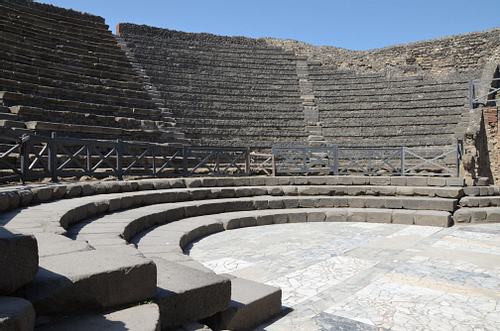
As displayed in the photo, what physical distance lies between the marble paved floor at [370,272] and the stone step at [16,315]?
70.0 inches

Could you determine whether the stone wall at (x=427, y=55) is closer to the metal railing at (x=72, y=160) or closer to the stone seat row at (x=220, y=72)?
the stone seat row at (x=220, y=72)

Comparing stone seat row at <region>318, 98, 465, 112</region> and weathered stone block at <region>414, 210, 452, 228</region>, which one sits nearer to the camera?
weathered stone block at <region>414, 210, 452, 228</region>

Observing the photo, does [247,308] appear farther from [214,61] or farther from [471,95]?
[214,61]

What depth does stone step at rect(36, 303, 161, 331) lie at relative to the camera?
1929mm

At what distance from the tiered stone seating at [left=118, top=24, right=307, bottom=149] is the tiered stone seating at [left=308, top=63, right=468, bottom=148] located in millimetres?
1388

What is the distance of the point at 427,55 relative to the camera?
18500mm

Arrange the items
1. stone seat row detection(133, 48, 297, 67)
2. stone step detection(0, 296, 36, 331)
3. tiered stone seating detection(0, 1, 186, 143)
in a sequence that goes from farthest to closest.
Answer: stone seat row detection(133, 48, 297, 67) < tiered stone seating detection(0, 1, 186, 143) < stone step detection(0, 296, 36, 331)

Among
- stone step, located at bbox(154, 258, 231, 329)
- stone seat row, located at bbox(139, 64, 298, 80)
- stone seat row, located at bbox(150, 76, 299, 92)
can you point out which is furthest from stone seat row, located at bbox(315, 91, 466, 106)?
stone step, located at bbox(154, 258, 231, 329)

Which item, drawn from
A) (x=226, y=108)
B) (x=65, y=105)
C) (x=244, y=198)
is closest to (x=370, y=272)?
(x=244, y=198)

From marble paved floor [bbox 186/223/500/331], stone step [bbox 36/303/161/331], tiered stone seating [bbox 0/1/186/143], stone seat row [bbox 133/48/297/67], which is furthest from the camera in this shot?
stone seat row [bbox 133/48/297/67]

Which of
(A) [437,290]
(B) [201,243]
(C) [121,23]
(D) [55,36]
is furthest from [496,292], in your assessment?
(C) [121,23]

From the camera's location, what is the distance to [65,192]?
6320 mm

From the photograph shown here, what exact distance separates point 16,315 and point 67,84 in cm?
1179

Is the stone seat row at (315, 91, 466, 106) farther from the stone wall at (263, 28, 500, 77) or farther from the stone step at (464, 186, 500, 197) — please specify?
the stone step at (464, 186, 500, 197)
